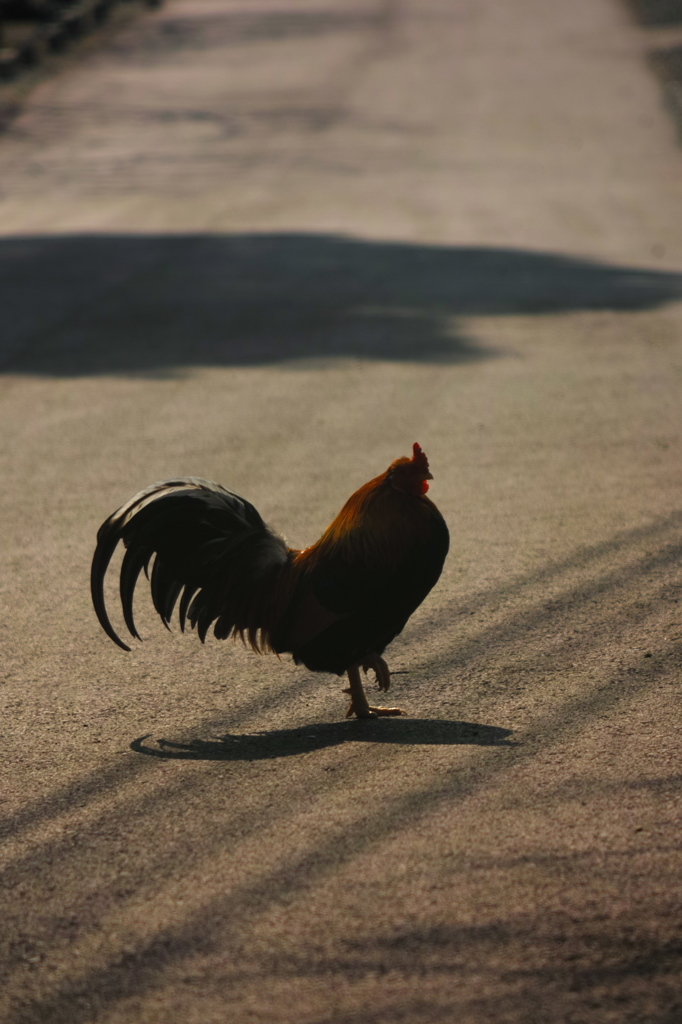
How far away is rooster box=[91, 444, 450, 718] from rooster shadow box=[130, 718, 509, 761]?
0.42 ft

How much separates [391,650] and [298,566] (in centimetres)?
91

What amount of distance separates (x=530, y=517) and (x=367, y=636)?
258 cm

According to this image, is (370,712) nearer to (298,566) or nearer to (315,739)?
(315,739)

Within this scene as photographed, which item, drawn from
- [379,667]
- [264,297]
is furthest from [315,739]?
[264,297]

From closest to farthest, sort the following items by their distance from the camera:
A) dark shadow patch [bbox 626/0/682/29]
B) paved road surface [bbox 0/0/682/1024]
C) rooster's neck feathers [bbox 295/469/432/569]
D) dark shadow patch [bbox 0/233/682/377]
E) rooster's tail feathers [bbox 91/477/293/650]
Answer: paved road surface [bbox 0/0/682/1024]
rooster's neck feathers [bbox 295/469/432/569]
rooster's tail feathers [bbox 91/477/293/650]
dark shadow patch [bbox 0/233/682/377]
dark shadow patch [bbox 626/0/682/29]

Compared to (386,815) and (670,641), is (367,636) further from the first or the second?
(670,641)

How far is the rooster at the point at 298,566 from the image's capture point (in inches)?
163

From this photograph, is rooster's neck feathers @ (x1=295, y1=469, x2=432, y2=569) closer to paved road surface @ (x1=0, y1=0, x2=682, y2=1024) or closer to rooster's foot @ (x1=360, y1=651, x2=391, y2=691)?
rooster's foot @ (x1=360, y1=651, x2=391, y2=691)

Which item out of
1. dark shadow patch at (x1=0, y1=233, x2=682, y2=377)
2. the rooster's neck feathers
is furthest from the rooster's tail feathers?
dark shadow patch at (x1=0, y1=233, x2=682, y2=377)

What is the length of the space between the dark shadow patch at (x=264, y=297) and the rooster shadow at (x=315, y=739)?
5.89 metres

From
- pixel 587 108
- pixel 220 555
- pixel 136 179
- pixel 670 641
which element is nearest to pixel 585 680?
pixel 670 641

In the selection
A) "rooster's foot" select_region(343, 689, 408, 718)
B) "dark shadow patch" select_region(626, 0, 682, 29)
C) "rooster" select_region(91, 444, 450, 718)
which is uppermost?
"rooster" select_region(91, 444, 450, 718)

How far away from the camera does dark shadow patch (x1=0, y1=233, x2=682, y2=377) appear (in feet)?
33.9

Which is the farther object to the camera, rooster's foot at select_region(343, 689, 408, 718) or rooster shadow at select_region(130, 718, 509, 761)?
rooster's foot at select_region(343, 689, 408, 718)
